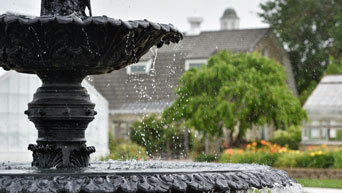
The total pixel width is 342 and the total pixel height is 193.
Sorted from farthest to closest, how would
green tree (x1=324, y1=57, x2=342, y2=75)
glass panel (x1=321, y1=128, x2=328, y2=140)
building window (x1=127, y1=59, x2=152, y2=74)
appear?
1. green tree (x1=324, y1=57, x2=342, y2=75)
2. building window (x1=127, y1=59, x2=152, y2=74)
3. glass panel (x1=321, y1=128, x2=328, y2=140)

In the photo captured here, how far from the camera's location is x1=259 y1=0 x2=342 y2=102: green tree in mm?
36906

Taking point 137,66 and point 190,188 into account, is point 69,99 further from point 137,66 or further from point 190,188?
point 137,66

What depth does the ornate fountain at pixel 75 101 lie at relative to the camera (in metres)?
4.27

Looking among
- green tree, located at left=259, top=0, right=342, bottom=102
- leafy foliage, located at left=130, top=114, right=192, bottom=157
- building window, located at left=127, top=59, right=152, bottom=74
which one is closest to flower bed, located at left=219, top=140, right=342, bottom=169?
leafy foliage, located at left=130, top=114, right=192, bottom=157

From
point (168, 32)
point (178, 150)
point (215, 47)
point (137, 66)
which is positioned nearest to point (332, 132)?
point (178, 150)

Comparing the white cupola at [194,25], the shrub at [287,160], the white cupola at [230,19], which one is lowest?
the shrub at [287,160]

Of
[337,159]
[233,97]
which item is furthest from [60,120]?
[233,97]

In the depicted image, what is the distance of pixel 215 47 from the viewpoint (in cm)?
3453

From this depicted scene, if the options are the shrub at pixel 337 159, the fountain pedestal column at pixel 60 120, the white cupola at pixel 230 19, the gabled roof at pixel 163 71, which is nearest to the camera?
the fountain pedestal column at pixel 60 120

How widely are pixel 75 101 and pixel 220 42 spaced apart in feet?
99.3

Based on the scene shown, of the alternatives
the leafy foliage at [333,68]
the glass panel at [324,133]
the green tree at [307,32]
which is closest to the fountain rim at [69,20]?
the glass panel at [324,133]

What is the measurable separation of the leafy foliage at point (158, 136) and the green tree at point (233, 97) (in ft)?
11.2

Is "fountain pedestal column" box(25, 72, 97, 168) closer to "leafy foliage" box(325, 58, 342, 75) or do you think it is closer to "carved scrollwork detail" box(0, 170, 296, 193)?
"carved scrollwork detail" box(0, 170, 296, 193)

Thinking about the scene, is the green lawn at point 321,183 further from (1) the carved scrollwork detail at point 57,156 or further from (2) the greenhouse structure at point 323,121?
(1) the carved scrollwork detail at point 57,156
